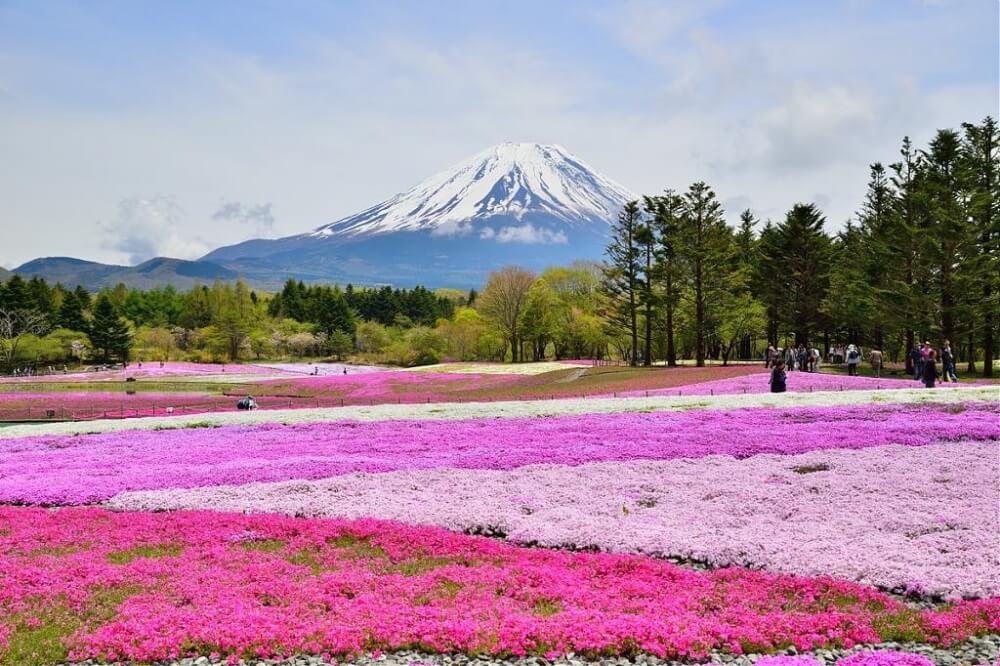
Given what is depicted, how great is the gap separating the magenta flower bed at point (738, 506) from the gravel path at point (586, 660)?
6.06ft

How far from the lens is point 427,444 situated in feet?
75.3

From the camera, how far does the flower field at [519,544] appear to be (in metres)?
8.91

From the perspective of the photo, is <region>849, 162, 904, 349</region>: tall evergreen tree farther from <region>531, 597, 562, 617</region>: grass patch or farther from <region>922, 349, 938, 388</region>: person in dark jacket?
<region>531, 597, 562, 617</region>: grass patch

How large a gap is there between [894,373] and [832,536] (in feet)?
147

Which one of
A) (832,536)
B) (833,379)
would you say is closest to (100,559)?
(832,536)

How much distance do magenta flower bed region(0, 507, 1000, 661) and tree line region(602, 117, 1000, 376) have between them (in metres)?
47.6

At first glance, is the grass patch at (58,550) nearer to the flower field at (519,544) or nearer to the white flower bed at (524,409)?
the flower field at (519,544)

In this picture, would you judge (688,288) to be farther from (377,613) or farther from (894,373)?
(377,613)

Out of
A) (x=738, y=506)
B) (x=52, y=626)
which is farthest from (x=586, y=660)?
(x=738, y=506)

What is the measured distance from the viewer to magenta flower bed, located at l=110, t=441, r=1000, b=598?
11445mm

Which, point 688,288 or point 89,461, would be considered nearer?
point 89,461

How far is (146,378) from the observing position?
241ft

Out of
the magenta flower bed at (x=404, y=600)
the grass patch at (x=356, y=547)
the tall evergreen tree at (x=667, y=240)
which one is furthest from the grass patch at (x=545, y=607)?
the tall evergreen tree at (x=667, y=240)

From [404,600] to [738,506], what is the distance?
767 centimetres
